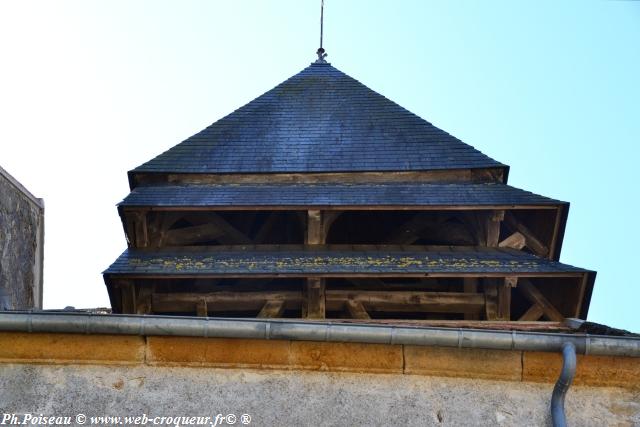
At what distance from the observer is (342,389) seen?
4.56 meters

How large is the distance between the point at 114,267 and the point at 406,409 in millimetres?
3490

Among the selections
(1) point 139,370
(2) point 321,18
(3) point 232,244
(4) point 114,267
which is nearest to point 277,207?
(3) point 232,244

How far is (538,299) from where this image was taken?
7.41 metres

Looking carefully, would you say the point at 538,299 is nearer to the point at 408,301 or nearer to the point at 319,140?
the point at 408,301

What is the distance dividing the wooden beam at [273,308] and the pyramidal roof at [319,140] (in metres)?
1.72

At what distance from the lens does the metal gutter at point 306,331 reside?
446 cm

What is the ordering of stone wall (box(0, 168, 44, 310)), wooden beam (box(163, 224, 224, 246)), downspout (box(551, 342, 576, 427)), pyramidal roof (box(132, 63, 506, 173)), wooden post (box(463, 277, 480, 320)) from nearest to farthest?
Answer: downspout (box(551, 342, 576, 427)) → wooden post (box(463, 277, 480, 320)) → wooden beam (box(163, 224, 224, 246)) → pyramidal roof (box(132, 63, 506, 173)) → stone wall (box(0, 168, 44, 310))

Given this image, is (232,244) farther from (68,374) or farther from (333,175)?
(68,374)

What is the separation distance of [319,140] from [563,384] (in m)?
5.30

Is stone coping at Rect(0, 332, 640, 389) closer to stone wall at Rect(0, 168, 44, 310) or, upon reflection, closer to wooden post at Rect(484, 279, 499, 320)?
wooden post at Rect(484, 279, 499, 320)

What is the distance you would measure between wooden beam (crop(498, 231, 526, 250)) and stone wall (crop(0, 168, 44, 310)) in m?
4.61

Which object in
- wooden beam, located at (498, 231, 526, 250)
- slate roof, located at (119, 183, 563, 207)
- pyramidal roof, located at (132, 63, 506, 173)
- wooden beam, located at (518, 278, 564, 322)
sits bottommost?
wooden beam, located at (518, 278, 564, 322)

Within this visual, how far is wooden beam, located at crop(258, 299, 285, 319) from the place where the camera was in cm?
728

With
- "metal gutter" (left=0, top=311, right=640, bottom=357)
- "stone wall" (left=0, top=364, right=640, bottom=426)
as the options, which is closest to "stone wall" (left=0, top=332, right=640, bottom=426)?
"stone wall" (left=0, top=364, right=640, bottom=426)
